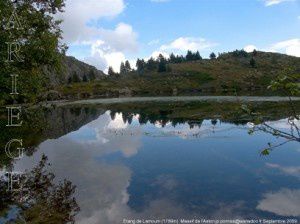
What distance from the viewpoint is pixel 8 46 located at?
90.1ft

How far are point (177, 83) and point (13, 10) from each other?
560ft

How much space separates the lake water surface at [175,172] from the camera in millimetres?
16875

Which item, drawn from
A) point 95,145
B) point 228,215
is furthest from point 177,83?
point 228,215

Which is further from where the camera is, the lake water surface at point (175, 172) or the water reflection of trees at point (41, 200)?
the lake water surface at point (175, 172)

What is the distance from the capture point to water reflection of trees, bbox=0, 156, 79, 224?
15812 mm

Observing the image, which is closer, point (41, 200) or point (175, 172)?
point (41, 200)

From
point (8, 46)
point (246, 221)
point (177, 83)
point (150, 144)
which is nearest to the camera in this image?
point (246, 221)

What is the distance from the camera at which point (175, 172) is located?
77.8 ft

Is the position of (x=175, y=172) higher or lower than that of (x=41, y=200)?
higher

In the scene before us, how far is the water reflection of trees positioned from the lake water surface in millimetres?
607

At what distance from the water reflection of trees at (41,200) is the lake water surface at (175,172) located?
23.9 inches

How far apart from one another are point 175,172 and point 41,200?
28.9ft

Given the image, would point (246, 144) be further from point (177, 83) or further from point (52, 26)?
point (177, 83)

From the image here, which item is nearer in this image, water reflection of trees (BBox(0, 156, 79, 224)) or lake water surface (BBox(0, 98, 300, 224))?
water reflection of trees (BBox(0, 156, 79, 224))
